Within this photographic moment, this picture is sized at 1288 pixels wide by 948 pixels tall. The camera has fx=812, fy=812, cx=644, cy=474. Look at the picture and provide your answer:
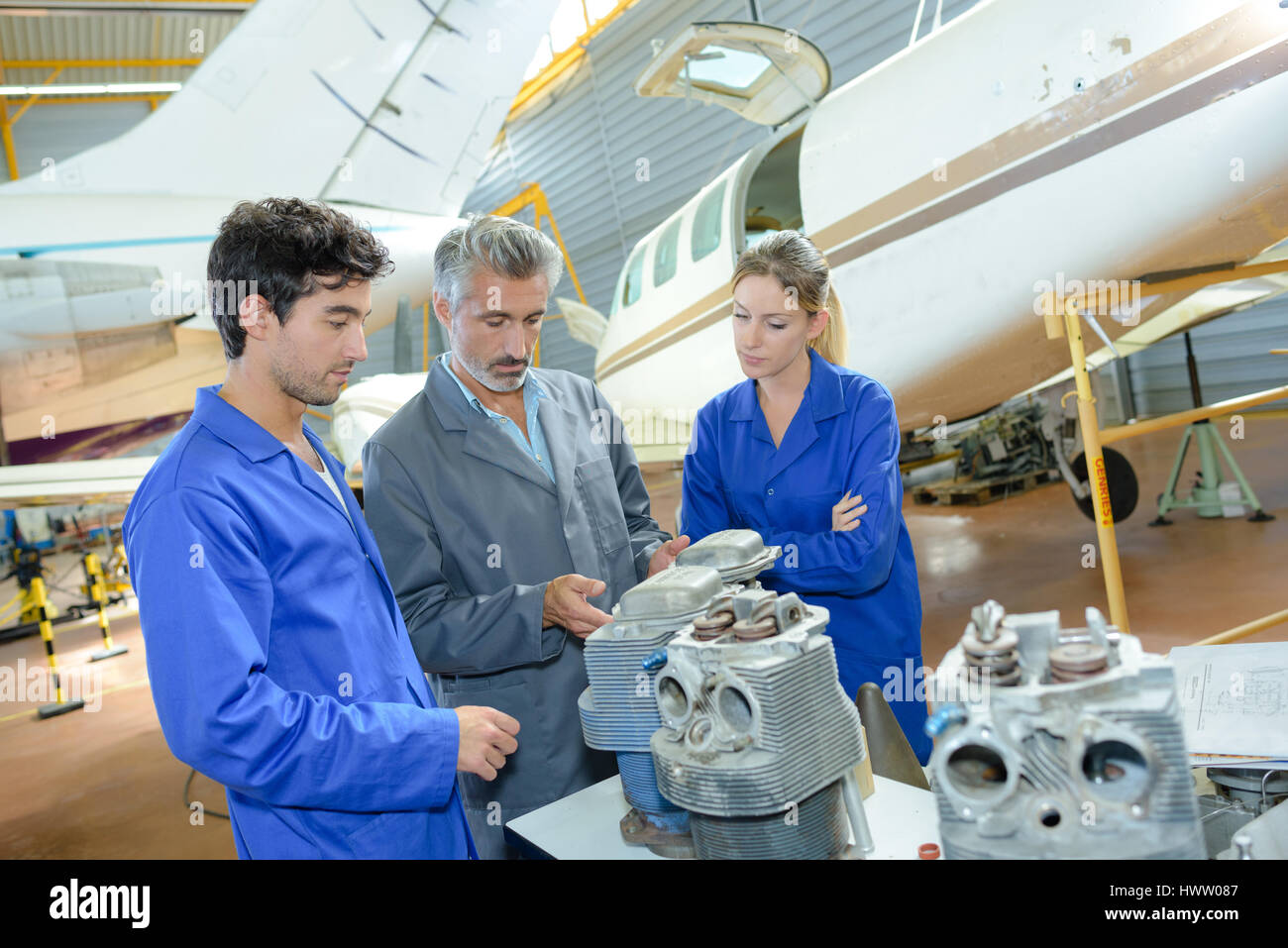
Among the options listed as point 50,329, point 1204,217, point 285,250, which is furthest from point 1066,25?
point 50,329

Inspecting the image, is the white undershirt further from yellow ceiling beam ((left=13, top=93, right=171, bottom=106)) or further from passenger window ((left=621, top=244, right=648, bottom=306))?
yellow ceiling beam ((left=13, top=93, right=171, bottom=106))

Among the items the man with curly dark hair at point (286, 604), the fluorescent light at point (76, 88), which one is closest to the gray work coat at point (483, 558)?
the man with curly dark hair at point (286, 604)

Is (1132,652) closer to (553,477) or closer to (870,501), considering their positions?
(870,501)

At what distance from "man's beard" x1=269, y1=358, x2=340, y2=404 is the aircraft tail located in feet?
22.4

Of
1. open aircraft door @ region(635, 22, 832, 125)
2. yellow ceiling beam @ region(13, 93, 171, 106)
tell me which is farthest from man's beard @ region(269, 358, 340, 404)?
yellow ceiling beam @ region(13, 93, 171, 106)

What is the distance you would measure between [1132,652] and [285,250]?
1239mm

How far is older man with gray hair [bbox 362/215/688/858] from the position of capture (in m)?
1.68

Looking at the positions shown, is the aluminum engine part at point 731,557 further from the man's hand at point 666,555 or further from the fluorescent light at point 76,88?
the fluorescent light at point 76,88

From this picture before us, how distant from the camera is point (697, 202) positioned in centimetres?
559

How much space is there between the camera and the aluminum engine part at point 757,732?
2.85 ft

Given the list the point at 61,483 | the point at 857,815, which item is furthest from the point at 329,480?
the point at 61,483

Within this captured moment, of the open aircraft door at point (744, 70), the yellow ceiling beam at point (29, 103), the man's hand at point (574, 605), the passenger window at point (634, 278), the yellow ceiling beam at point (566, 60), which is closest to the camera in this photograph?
the man's hand at point (574, 605)

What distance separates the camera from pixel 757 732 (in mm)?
881

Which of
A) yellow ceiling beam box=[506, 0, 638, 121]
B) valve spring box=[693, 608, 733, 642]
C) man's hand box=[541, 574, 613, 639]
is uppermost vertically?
yellow ceiling beam box=[506, 0, 638, 121]
